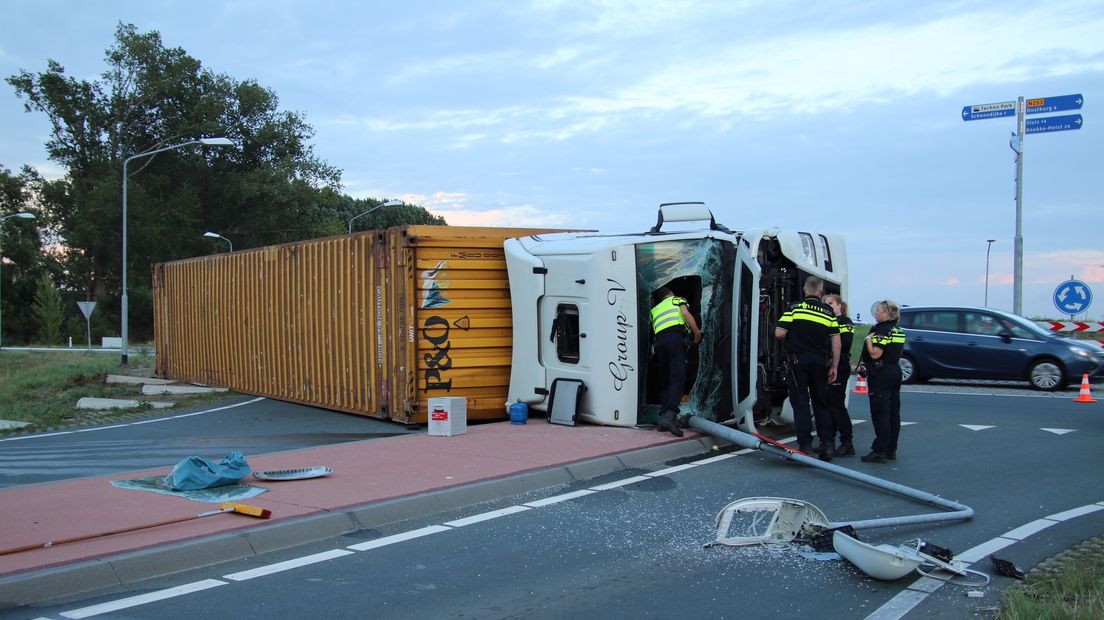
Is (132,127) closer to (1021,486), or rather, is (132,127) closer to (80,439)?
(80,439)

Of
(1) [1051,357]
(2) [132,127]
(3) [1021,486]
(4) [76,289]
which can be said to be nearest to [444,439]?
(3) [1021,486]

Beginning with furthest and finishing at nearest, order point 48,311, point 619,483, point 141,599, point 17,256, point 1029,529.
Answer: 1. point 17,256
2. point 48,311
3. point 619,483
4. point 1029,529
5. point 141,599

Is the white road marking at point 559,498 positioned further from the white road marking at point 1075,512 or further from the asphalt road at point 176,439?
the asphalt road at point 176,439

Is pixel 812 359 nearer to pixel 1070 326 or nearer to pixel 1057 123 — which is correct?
pixel 1070 326

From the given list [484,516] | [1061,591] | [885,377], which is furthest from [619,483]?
[1061,591]

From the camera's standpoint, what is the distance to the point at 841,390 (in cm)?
969

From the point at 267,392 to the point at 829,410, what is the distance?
10861 millimetres

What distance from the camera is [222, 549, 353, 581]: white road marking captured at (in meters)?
5.64

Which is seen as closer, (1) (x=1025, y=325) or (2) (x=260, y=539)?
(2) (x=260, y=539)

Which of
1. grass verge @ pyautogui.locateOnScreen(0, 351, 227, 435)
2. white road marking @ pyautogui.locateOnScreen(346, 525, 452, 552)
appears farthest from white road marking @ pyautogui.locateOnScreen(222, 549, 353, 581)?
grass verge @ pyautogui.locateOnScreen(0, 351, 227, 435)

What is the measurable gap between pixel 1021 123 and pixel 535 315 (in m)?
17.4

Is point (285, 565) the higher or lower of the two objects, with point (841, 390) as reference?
lower

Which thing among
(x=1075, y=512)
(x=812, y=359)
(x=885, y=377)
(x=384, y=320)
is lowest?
(x=1075, y=512)

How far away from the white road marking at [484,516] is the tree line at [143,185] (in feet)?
169
